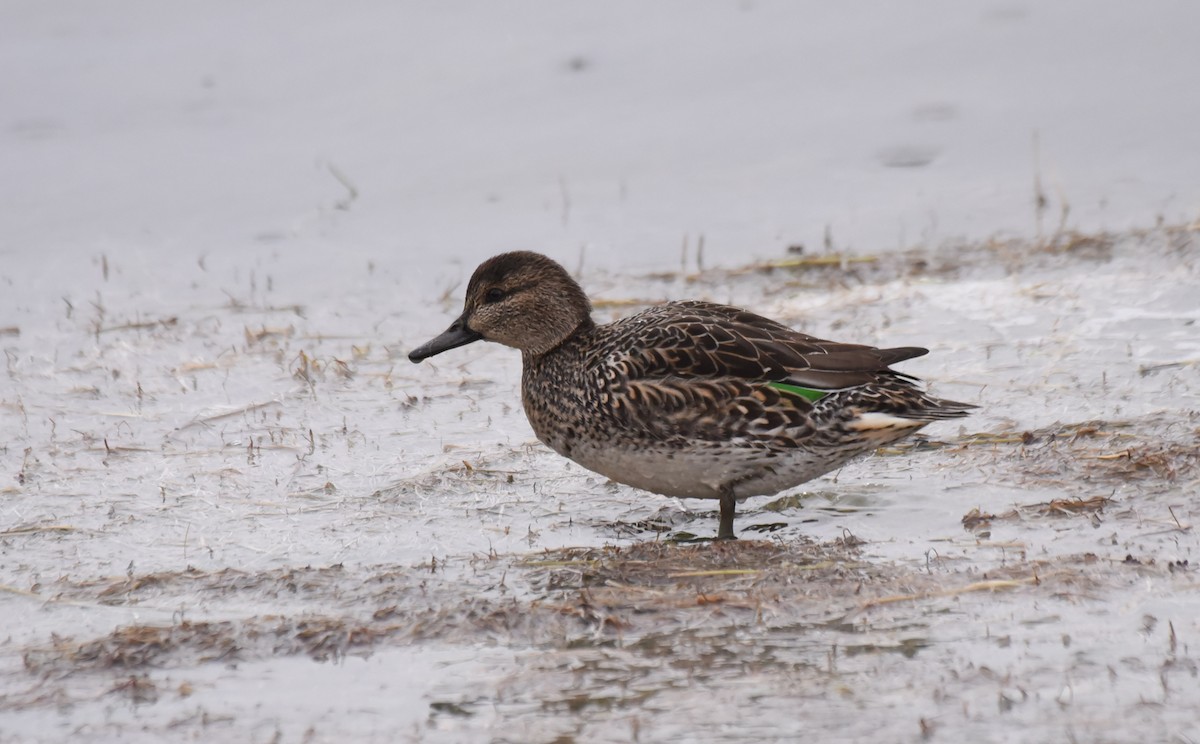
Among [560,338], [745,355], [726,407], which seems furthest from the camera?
[560,338]

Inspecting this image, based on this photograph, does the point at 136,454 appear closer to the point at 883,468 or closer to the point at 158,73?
the point at 883,468

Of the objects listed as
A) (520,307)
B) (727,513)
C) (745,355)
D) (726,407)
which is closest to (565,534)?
(727,513)

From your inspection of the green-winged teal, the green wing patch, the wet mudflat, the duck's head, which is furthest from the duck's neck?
the green wing patch

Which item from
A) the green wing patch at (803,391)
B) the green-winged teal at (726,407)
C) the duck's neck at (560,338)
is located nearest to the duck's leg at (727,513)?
the green-winged teal at (726,407)

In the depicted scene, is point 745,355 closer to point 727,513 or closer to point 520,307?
point 727,513

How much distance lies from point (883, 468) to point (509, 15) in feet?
26.1

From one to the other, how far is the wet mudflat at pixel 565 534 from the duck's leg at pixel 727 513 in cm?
8

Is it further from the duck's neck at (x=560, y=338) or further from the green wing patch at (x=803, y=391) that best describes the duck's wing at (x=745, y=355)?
the duck's neck at (x=560, y=338)

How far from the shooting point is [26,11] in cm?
1327

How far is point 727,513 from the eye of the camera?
6.06 meters

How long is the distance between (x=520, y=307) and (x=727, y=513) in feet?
4.56

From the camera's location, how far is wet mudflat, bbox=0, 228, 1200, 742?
4266mm

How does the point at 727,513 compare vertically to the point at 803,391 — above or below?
below

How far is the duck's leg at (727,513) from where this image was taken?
238 inches
